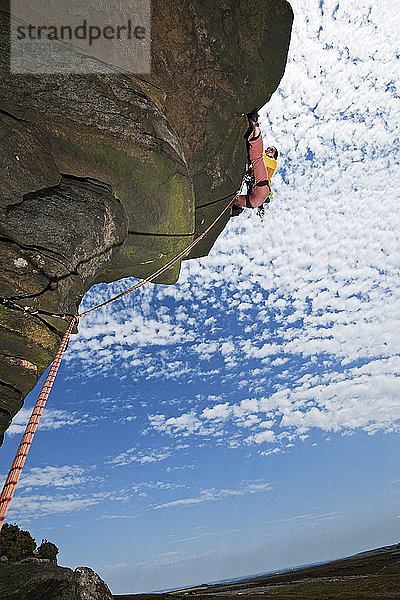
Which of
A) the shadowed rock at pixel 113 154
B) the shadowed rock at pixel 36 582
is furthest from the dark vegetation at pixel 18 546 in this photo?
Result: the shadowed rock at pixel 113 154

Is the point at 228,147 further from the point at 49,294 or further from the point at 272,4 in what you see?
the point at 49,294

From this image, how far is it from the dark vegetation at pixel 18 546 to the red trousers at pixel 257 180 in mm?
16243

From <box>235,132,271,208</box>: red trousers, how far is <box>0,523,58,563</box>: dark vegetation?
16243mm

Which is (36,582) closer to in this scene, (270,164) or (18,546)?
(18,546)

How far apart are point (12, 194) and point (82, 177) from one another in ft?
6.24

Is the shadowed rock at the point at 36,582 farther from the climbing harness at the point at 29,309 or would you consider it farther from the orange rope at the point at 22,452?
the climbing harness at the point at 29,309

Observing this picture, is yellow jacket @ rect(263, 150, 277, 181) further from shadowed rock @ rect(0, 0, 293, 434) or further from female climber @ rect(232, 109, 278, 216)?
shadowed rock @ rect(0, 0, 293, 434)

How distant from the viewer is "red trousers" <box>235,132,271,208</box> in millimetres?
11109

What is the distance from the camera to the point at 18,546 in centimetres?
1617

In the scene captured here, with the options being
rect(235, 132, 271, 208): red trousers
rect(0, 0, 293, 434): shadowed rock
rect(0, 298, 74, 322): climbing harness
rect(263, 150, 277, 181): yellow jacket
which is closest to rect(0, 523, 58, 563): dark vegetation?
rect(0, 0, 293, 434): shadowed rock

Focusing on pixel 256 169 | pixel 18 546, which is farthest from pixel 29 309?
pixel 18 546

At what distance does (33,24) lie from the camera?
6.23 meters

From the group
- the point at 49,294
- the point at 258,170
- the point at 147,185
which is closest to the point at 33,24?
the point at 147,185

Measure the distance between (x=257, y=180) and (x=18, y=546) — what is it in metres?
18.3
